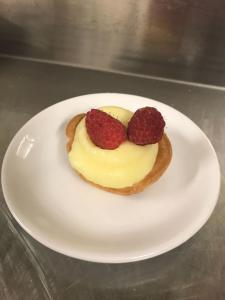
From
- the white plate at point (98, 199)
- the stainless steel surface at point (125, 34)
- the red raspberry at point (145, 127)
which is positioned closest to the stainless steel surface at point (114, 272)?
the white plate at point (98, 199)

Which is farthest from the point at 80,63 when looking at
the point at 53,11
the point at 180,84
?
the point at 180,84

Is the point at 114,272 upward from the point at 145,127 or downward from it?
downward

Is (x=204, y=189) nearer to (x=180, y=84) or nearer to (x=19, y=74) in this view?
(x=180, y=84)

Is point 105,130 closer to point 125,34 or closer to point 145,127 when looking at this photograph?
point 145,127

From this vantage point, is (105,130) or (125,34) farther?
(125,34)

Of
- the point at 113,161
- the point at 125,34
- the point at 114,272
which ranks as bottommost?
the point at 114,272

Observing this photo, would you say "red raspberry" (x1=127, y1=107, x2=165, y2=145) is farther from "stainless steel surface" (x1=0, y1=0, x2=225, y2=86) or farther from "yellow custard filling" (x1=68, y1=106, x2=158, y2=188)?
"stainless steel surface" (x1=0, y1=0, x2=225, y2=86)

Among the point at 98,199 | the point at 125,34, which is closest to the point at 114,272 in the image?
the point at 98,199
